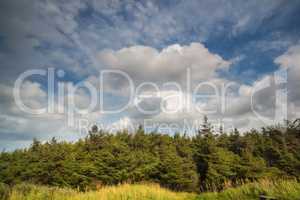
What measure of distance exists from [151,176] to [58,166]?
41.8 feet

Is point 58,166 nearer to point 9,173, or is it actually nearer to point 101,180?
point 101,180

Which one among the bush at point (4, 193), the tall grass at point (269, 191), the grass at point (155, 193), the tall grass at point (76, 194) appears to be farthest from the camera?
the tall grass at point (76, 194)

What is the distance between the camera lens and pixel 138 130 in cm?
3491

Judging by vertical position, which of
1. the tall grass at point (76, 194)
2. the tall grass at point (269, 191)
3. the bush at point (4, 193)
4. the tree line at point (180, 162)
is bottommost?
the tree line at point (180, 162)

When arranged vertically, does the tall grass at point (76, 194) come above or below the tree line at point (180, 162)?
above

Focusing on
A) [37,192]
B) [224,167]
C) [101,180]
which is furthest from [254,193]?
[101,180]

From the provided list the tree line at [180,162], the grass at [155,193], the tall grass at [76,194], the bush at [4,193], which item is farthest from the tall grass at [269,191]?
the tree line at [180,162]

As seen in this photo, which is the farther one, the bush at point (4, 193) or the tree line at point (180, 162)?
the tree line at point (180, 162)

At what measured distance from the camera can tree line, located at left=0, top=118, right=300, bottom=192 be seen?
21547 millimetres

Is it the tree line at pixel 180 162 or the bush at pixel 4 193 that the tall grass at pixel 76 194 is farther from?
the tree line at pixel 180 162

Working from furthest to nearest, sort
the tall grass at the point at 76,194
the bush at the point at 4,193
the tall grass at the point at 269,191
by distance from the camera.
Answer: the tall grass at the point at 76,194 → the bush at the point at 4,193 → the tall grass at the point at 269,191

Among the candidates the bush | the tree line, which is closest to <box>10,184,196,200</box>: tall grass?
the bush

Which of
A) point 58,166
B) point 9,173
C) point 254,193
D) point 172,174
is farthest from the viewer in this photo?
point 9,173

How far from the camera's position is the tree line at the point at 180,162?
21.5m
